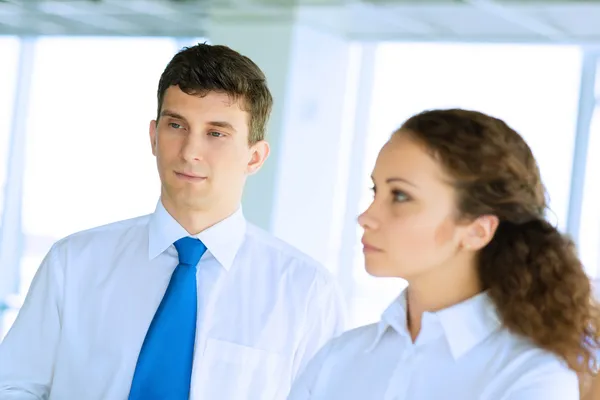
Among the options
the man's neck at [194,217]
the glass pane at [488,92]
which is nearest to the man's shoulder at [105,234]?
the man's neck at [194,217]

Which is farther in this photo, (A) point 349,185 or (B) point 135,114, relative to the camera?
(A) point 349,185

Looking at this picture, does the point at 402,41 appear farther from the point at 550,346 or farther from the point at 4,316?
the point at 550,346

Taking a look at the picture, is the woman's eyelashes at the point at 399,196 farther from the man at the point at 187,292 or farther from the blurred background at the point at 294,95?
the blurred background at the point at 294,95

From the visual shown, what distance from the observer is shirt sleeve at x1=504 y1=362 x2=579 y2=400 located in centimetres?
159

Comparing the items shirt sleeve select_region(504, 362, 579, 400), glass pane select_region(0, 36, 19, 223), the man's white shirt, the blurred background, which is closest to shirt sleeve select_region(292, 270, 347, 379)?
the man's white shirt

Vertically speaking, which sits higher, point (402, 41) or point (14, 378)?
point (402, 41)

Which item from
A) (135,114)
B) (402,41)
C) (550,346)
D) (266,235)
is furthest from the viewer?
(402,41)

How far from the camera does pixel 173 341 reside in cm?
225

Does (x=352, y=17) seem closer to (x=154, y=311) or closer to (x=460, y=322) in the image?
(x=154, y=311)

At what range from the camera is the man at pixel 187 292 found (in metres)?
2.24

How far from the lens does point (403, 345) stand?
68.9 inches

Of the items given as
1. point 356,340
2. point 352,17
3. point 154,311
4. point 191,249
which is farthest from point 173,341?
point 352,17

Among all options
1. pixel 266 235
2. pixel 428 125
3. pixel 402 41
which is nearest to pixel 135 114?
pixel 402 41

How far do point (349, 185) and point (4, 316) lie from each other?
3713mm
